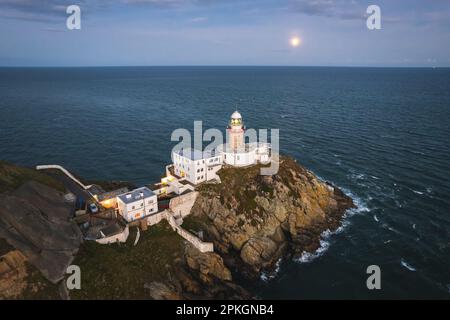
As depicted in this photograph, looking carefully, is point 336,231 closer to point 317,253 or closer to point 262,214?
point 317,253

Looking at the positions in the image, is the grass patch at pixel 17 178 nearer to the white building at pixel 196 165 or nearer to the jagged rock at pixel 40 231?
the jagged rock at pixel 40 231

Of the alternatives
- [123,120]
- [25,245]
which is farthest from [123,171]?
[123,120]

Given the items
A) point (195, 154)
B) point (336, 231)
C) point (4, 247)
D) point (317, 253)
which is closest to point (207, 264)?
point (317, 253)

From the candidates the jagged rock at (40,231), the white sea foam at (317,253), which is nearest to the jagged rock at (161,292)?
the jagged rock at (40,231)

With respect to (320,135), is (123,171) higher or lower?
lower

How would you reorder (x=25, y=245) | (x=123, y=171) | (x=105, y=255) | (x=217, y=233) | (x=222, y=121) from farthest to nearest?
(x=222, y=121), (x=123, y=171), (x=217, y=233), (x=105, y=255), (x=25, y=245)

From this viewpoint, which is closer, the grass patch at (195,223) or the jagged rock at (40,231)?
the jagged rock at (40,231)

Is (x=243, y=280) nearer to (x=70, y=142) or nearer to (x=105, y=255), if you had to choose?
(x=105, y=255)
